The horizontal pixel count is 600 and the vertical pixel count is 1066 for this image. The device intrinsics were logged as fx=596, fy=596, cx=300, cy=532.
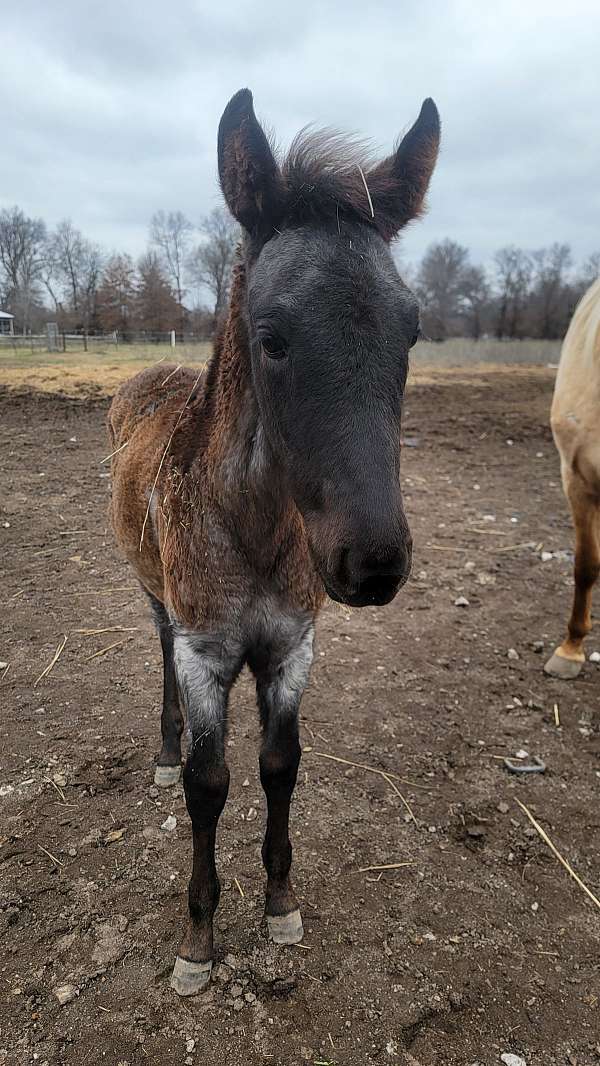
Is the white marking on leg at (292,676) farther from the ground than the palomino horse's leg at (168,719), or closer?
farther from the ground

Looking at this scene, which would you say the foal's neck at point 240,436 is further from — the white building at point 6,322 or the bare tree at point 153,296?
the white building at point 6,322

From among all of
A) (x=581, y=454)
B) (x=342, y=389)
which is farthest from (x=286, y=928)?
(x=581, y=454)

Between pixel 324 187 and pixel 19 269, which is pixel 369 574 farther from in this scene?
pixel 19 269

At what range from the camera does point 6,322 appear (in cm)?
2422

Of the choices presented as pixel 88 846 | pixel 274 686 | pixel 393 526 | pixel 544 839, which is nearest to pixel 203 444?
pixel 274 686

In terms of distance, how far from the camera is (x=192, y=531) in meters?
2.28

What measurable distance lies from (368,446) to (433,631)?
376 cm

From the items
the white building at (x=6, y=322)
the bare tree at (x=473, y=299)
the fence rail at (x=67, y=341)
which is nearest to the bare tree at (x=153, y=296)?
the fence rail at (x=67, y=341)

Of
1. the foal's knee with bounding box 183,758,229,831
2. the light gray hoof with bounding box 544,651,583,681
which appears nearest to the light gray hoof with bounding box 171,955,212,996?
the foal's knee with bounding box 183,758,229,831

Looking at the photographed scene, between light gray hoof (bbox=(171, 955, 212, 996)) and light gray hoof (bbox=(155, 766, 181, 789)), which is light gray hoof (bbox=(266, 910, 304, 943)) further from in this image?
light gray hoof (bbox=(155, 766, 181, 789))

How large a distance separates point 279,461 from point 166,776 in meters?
2.19

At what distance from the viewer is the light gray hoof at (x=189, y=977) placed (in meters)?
2.28

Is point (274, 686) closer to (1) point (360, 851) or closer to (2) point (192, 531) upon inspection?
(2) point (192, 531)

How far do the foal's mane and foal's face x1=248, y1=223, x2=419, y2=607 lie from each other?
61 mm
